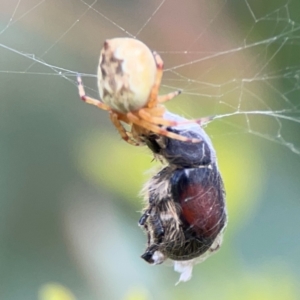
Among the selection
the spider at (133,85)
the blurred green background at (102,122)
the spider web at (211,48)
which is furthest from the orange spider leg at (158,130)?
the spider web at (211,48)

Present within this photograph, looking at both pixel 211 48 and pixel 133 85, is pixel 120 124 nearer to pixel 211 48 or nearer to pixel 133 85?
pixel 133 85

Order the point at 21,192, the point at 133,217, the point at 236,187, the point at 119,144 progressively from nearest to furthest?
the point at 236,187, the point at 119,144, the point at 133,217, the point at 21,192

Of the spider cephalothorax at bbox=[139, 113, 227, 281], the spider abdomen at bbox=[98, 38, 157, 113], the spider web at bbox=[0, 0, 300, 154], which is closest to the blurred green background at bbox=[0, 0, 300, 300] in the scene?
the spider web at bbox=[0, 0, 300, 154]

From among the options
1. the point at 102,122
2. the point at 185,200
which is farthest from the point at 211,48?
the point at 185,200

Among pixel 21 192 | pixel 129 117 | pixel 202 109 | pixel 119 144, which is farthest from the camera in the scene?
pixel 21 192

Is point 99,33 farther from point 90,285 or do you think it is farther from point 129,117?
point 129,117

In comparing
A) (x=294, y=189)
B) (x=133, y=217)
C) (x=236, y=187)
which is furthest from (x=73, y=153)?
(x=294, y=189)

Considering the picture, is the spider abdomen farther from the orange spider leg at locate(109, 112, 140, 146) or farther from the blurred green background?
the blurred green background
